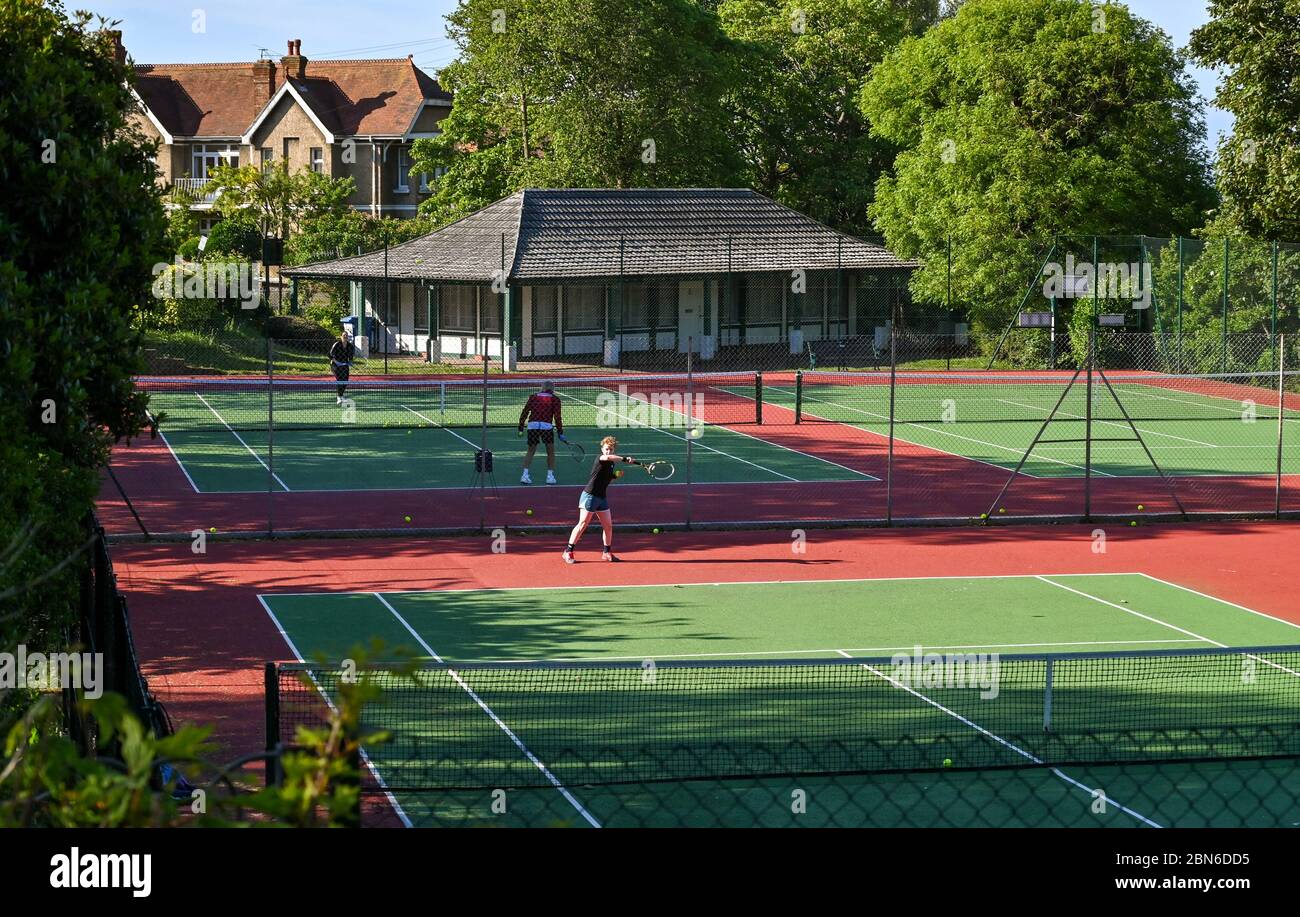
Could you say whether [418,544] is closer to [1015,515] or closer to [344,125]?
[1015,515]

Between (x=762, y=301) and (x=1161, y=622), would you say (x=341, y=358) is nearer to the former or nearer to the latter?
(x=762, y=301)

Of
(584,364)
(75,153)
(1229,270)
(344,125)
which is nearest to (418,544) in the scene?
(75,153)

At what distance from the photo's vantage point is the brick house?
69750 millimetres

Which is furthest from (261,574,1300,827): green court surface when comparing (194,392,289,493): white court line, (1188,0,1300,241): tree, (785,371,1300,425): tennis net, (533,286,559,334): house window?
(533,286,559,334): house window

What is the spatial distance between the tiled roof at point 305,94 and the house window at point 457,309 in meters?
22.4

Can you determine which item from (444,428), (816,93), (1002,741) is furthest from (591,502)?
(816,93)

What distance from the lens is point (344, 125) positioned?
2781 inches

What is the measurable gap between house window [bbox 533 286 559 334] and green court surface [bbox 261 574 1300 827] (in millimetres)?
28990

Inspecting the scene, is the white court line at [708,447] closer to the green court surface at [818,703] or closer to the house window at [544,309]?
the house window at [544,309]

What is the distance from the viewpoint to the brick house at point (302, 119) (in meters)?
69.8

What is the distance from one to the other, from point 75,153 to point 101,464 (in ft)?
7.86

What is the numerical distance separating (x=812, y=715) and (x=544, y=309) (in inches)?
1394

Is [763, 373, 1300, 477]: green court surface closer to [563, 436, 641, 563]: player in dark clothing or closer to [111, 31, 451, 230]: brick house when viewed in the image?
[563, 436, 641, 563]: player in dark clothing

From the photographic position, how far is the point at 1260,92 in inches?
1644
